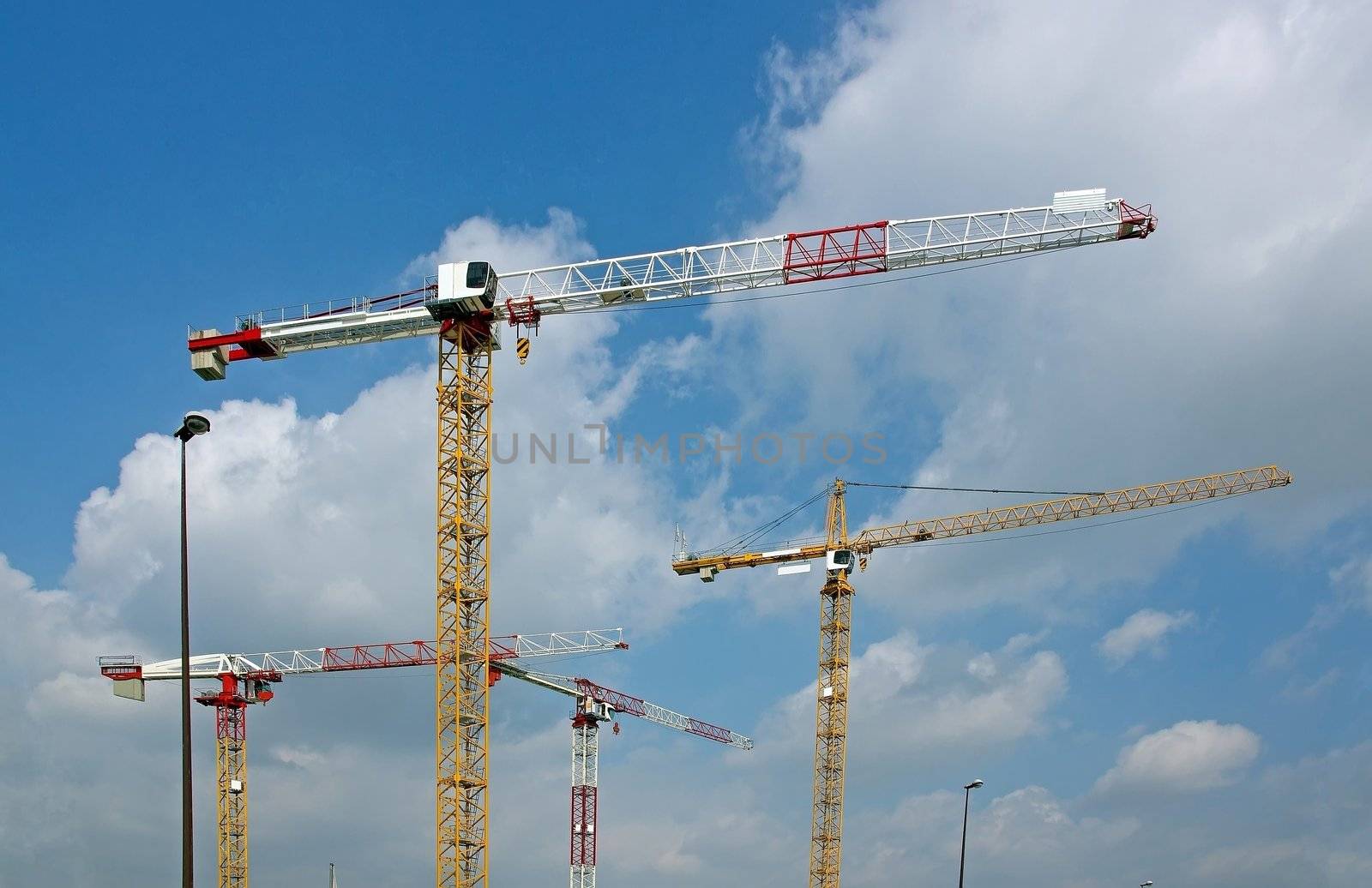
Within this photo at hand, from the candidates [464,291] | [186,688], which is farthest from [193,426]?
[464,291]

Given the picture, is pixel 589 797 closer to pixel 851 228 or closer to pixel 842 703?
pixel 842 703

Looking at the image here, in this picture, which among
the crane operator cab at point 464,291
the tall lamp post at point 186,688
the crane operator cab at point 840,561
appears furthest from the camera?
the crane operator cab at point 840,561

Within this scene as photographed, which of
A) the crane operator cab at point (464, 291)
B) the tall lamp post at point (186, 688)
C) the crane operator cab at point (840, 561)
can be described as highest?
the crane operator cab at point (464, 291)

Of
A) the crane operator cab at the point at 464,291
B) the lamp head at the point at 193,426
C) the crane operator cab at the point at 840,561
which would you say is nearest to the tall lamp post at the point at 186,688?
the lamp head at the point at 193,426

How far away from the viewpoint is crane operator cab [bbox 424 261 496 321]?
78.4 meters

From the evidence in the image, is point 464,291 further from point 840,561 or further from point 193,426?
point 840,561

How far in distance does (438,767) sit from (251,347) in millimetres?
27807

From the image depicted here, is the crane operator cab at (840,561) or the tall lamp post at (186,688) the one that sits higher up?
the crane operator cab at (840,561)

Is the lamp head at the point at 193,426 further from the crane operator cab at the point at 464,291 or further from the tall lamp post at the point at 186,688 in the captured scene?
the crane operator cab at the point at 464,291

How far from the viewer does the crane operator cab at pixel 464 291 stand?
7844 cm

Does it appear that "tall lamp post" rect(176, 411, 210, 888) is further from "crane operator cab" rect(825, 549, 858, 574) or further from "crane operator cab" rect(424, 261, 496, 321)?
"crane operator cab" rect(825, 549, 858, 574)

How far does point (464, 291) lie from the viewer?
258 feet

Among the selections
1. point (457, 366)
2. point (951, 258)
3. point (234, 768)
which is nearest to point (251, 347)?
point (457, 366)

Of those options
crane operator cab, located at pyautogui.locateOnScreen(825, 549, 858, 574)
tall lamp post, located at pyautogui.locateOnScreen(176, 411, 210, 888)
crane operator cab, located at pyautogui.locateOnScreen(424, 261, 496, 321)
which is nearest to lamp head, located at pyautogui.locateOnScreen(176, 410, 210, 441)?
tall lamp post, located at pyautogui.locateOnScreen(176, 411, 210, 888)
